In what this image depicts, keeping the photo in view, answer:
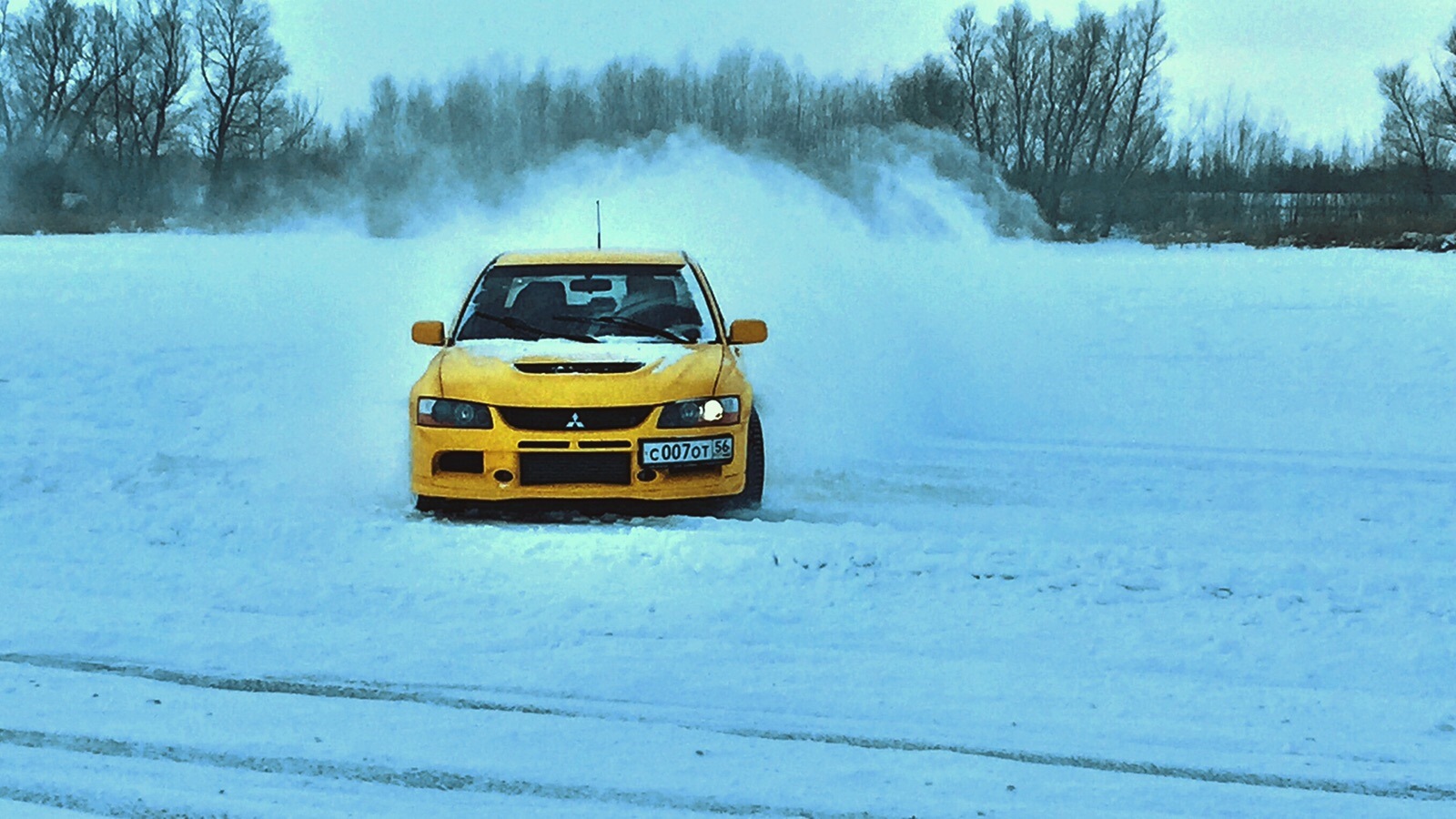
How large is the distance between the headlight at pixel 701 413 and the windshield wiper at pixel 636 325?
0.81m

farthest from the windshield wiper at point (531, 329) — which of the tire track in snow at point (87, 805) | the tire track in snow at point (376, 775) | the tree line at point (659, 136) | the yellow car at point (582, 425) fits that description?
the tree line at point (659, 136)

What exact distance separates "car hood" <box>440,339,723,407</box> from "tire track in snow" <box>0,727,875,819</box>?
311 centimetres

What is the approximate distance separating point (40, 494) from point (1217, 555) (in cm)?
626

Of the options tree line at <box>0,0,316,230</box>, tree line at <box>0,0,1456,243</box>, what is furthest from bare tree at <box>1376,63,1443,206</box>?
tree line at <box>0,0,316,230</box>

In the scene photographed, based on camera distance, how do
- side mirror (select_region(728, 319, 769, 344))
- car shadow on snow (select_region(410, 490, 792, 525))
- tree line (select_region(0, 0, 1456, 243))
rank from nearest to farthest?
car shadow on snow (select_region(410, 490, 792, 525)), side mirror (select_region(728, 319, 769, 344)), tree line (select_region(0, 0, 1456, 243))

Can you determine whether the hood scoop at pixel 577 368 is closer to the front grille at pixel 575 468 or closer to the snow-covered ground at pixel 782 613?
the front grille at pixel 575 468

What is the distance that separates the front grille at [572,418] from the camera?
22.8 ft

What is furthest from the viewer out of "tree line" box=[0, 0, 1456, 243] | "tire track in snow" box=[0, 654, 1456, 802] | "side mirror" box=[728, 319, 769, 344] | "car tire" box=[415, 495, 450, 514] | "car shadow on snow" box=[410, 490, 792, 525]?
"tree line" box=[0, 0, 1456, 243]

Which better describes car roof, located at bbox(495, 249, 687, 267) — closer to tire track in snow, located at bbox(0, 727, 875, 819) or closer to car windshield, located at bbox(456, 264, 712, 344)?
car windshield, located at bbox(456, 264, 712, 344)

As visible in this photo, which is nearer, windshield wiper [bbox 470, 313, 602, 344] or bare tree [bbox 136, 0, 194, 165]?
windshield wiper [bbox 470, 313, 602, 344]

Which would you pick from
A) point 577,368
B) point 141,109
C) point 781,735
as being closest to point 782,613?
point 781,735

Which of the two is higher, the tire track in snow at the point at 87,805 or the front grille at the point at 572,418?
the front grille at the point at 572,418

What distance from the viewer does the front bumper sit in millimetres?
6914

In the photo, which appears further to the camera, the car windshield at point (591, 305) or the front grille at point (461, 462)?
the car windshield at point (591, 305)
